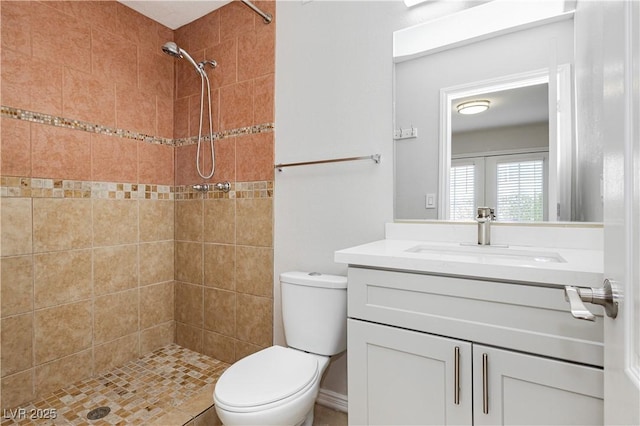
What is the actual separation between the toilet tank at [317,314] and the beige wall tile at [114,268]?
1230mm

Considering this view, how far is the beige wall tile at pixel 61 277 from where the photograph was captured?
5.68 feet

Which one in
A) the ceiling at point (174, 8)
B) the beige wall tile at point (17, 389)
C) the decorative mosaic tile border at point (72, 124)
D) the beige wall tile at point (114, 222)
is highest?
the ceiling at point (174, 8)

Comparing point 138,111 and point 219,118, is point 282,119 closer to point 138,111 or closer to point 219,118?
point 219,118

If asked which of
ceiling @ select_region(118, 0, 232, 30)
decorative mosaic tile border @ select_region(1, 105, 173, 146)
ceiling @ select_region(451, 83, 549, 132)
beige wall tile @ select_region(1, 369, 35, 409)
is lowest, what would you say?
beige wall tile @ select_region(1, 369, 35, 409)

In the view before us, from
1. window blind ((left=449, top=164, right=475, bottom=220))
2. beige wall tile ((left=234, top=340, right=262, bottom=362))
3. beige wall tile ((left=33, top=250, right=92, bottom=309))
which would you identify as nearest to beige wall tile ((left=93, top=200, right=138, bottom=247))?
beige wall tile ((left=33, top=250, right=92, bottom=309))

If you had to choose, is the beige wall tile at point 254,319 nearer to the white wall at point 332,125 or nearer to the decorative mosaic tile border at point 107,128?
the white wall at point 332,125

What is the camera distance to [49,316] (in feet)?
5.78

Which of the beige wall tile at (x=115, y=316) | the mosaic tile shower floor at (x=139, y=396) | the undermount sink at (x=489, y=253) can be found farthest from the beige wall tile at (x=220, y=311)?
the undermount sink at (x=489, y=253)

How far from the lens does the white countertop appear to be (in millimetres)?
840

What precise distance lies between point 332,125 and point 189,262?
1.42 meters

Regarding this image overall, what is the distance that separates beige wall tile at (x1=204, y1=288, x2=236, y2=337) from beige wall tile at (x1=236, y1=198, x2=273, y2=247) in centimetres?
39

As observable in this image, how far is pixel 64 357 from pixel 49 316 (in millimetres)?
257

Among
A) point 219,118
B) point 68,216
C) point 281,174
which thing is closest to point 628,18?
point 281,174

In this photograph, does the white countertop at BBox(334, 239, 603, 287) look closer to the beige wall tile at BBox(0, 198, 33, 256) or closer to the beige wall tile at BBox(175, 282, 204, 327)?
the beige wall tile at BBox(175, 282, 204, 327)
